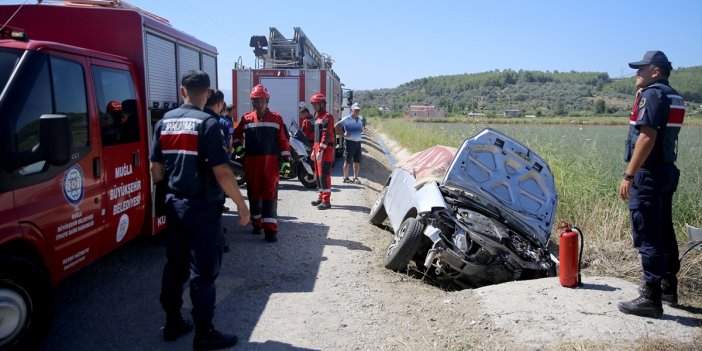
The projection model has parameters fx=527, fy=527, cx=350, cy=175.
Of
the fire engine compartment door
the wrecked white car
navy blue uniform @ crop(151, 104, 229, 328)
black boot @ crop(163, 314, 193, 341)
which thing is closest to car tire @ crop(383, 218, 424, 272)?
the wrecked white car

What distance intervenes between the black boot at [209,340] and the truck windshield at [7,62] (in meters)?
2.12

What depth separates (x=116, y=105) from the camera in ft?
15.8

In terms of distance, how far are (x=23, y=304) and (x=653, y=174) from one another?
471 cm

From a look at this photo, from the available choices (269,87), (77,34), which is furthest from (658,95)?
(269,87)

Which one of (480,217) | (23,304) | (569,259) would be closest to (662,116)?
(569,259)

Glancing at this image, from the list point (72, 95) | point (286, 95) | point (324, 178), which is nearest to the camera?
point (72, 95)

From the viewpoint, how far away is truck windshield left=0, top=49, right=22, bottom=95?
346 cm

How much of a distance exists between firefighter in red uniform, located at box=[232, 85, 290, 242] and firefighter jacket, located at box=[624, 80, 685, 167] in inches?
167

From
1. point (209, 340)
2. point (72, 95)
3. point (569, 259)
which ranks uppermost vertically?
point (72, 95)

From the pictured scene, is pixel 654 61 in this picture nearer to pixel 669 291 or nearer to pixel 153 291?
pixel 669 291

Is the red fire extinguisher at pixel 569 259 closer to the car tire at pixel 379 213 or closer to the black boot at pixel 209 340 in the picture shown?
the black boot at pixel 209 340

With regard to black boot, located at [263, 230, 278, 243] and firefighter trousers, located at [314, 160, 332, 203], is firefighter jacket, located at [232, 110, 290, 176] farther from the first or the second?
firefighter trousers, located at [314, 160, 332, 203]

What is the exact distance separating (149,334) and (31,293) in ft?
3.19

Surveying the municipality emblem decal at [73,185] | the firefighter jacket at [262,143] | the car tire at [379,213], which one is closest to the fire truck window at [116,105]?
the municipality emblem decal at [73,185]
